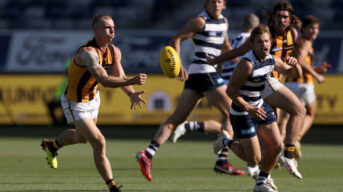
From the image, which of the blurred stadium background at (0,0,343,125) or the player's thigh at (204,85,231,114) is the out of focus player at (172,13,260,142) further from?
the blurred stadium background at (0,0,343,125)

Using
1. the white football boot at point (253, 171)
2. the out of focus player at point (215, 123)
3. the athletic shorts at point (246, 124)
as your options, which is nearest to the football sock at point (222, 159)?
the out of focus player at point (215, 123)

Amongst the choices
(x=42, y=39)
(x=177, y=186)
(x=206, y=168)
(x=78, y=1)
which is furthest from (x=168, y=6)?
(x=177, y=186)

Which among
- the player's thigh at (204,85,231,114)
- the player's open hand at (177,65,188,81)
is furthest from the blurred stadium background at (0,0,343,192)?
the player's open hand at (177,65,188,81)

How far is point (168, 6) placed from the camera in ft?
85.8

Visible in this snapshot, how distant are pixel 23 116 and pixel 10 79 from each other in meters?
1.05

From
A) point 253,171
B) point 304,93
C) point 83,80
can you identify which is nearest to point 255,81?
point 83,80

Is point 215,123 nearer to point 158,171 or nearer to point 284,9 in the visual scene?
point 158,171

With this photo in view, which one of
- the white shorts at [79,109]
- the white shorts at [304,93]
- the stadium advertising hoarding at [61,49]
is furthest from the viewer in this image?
the stadium advertising hoarding at [61,49]

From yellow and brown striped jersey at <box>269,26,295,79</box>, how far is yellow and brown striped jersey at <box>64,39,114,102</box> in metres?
2.47

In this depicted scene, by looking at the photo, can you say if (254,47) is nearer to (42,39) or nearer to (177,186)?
(177,186)

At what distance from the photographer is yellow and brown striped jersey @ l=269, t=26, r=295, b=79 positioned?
10.0 meters

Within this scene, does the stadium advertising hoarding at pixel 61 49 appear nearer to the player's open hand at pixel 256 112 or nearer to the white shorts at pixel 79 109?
the white shorts at pixel 79 109

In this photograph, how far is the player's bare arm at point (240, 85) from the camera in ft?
27.2

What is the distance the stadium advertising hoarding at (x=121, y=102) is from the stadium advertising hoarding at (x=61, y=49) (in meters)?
0.38
